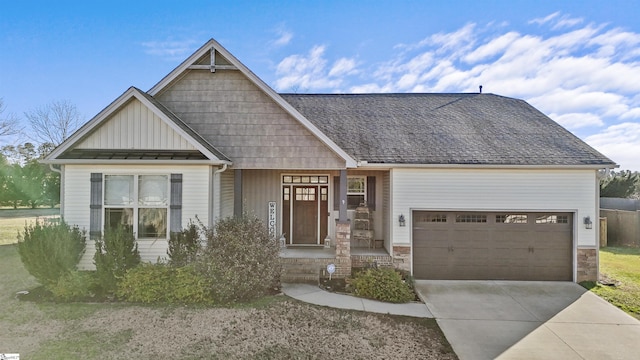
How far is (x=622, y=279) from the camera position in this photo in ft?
31.8

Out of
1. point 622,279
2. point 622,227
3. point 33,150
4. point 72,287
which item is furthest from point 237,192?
point 33,150

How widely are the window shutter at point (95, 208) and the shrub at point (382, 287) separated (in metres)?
6.85

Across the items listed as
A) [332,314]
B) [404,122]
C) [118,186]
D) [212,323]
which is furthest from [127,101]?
[404,122]

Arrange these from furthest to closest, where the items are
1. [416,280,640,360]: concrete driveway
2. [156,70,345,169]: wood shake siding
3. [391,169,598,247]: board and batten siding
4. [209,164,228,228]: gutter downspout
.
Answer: [391,169,598,247]: board and batten siding, [156,70,345,169]: wood shake siding, [209,164,228,228]: gutter downspout, [416,280,640,360]: concrete driveway

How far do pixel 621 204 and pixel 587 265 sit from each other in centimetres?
1343

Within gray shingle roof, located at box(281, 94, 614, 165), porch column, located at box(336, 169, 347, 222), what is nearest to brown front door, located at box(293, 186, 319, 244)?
porch column, located at box(336, 169, 347, 222)

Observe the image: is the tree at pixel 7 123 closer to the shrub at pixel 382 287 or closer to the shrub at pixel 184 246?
the shrub at pixel 184 246

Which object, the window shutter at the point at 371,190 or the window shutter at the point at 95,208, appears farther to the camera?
the window shutter at the point at 371,190

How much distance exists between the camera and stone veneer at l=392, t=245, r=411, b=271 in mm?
9664

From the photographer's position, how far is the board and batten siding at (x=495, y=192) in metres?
9.57

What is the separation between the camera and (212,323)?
6043mm

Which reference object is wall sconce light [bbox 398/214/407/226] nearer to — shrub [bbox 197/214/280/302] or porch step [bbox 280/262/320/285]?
porch step [bbox 280/262/320/285]

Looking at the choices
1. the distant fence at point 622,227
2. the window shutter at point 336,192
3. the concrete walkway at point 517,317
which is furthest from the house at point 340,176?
the distant fence at point 622,227

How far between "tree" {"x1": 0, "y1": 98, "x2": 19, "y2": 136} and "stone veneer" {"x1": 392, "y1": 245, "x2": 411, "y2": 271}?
31.8 meters
